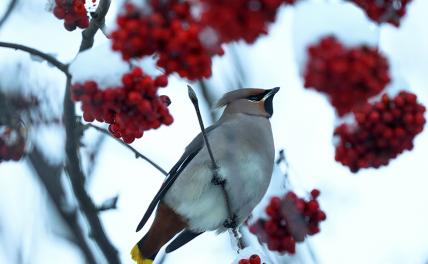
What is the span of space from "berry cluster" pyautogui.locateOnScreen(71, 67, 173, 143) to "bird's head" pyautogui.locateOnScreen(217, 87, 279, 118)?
2.07 m

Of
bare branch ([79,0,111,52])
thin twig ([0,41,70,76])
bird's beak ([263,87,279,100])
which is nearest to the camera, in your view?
thin twig ([0,41,70,76])

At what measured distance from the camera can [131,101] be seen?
2.26 metres

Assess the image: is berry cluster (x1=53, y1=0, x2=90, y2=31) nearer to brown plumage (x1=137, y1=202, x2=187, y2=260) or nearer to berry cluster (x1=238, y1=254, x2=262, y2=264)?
berry cluster (x1=238, y1=254, x2=262, y2=264)

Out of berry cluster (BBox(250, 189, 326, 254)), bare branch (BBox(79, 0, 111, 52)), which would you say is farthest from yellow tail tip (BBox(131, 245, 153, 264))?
bare branch (BBox(79, 0, 111, 52))

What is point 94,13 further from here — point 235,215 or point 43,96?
point 235,215

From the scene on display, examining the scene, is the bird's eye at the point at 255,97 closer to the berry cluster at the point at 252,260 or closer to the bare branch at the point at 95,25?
the berry cluster at the point at 252,260

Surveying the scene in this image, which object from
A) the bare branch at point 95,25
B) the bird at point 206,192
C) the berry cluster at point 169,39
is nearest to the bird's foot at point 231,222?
the bird at point 206,192

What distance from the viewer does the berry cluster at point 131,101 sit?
7.41 ft

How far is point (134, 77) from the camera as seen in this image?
7.41ft

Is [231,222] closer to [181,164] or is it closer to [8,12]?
[181,164]

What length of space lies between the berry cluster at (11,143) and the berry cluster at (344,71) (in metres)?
1.54

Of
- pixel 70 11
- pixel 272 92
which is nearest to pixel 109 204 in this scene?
pixel 70 11

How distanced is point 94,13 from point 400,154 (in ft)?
4.02

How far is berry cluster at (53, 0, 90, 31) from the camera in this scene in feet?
9.03
